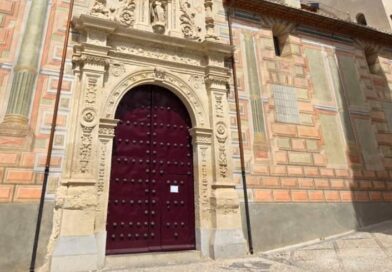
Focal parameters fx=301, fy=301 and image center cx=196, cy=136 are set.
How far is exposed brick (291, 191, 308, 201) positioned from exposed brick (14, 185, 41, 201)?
4.42 metres

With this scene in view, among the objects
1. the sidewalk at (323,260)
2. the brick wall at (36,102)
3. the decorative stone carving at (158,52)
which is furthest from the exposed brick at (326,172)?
the brick wall at (36,102)

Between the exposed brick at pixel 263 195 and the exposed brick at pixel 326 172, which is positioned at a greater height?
the exposed brick at pixel 326 172

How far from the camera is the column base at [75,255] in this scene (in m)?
3.88

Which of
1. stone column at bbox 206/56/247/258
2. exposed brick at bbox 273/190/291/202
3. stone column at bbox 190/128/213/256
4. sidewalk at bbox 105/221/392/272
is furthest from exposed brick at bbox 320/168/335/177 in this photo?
stone column at bbox 190/128/213/256

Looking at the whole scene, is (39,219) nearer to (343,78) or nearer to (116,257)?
(116,257)

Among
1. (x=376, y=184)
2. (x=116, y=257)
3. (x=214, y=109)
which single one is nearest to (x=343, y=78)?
(x=376, y=184)

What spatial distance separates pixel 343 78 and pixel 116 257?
6.62 meters

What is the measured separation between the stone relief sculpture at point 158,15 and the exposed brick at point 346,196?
16.2ft

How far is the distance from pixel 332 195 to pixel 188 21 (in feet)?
15.3

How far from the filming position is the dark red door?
4.77m

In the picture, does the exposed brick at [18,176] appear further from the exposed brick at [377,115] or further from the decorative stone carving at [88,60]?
the exposed brick at [377,115]

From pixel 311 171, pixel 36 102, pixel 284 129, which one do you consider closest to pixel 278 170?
pixel 311 171

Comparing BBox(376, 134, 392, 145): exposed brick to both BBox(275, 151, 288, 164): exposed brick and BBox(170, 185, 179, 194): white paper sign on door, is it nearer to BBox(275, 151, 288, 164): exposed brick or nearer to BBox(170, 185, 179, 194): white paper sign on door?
BBox(275, 151, 288, 164): exposed brick

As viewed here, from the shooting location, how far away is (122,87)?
17.1 ft
